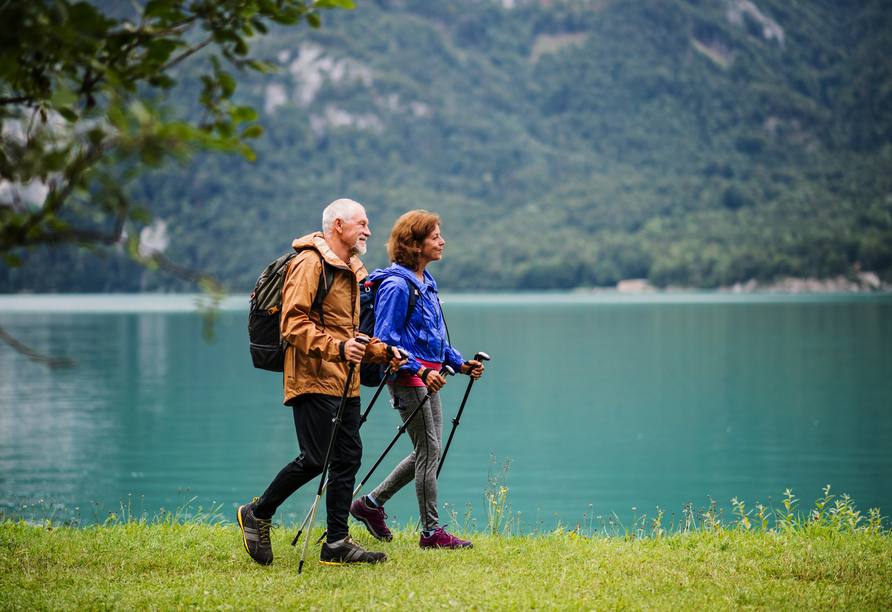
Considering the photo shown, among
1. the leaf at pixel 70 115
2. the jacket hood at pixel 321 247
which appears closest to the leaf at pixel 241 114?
the leaf at pixel 70 115

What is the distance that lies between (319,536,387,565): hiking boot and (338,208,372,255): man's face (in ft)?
5.89

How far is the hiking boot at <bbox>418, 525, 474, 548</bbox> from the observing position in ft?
17.9

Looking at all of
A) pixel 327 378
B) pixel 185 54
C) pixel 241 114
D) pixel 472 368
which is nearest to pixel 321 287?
pixel 327 378

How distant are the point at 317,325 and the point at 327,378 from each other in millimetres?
319

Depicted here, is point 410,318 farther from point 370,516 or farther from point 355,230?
point 370,516

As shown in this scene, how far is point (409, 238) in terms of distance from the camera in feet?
17.9

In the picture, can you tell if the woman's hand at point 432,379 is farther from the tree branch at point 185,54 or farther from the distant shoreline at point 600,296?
the distant shoreline at point 600,296

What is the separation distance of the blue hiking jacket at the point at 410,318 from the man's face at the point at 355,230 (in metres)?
0.36

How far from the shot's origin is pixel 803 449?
20859 millimetres

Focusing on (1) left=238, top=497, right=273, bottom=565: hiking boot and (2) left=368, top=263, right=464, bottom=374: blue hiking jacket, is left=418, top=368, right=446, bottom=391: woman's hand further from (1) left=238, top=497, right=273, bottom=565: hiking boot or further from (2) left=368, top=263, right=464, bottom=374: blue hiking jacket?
(1) left=238, top=497, right=273, bottom=565: hiking boot

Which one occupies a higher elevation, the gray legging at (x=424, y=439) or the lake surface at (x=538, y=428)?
the gray legging at (x=424, y=439)

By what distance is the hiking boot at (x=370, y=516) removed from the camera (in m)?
5.68

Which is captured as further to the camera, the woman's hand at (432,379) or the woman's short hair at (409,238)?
the woman's short hair at (409,238)

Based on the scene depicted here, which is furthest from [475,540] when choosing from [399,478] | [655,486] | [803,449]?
[803,449]
